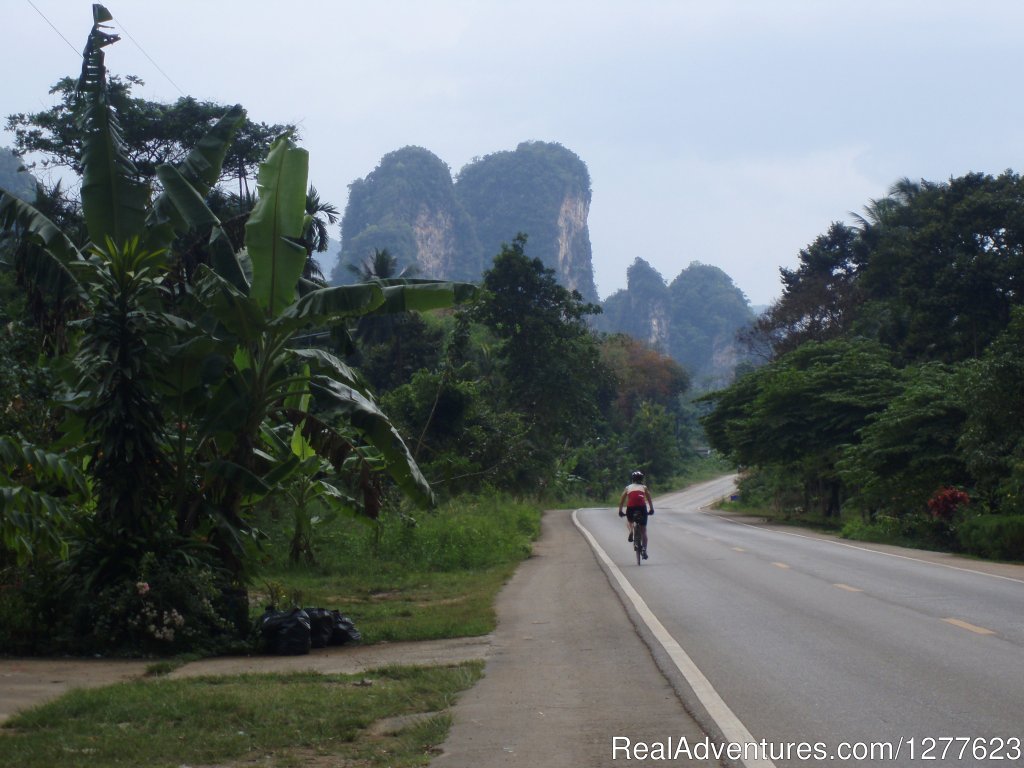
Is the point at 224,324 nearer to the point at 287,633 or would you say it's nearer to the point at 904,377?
the point at 287,633

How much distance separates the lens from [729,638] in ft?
34.2

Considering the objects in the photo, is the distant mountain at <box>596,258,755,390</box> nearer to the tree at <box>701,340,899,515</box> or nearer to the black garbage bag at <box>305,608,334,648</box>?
the tree at <box>701,340,899,515</box>

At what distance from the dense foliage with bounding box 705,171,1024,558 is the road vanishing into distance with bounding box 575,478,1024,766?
23.0 feet

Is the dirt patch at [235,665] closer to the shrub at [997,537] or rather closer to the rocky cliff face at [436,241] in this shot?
the shrub at [997,537]

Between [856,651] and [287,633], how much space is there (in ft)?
18.3

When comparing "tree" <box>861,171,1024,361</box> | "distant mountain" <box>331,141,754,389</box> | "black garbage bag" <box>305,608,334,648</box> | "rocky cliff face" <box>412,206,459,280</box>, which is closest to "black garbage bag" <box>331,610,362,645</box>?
"black garbage bag" <box>305,608,334,648</box>

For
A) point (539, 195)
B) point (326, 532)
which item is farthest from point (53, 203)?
point (539, 195)

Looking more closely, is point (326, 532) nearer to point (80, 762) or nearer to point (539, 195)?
point (80, 762)

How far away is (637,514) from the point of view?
63.6 feet

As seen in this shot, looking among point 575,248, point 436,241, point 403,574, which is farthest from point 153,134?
point 575,248

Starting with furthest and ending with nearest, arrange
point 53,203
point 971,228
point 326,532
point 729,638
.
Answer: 1. point 971,228
2. point 53,203
3. point 326,532
4. point 729,638

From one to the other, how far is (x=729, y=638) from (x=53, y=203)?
2354 centimetres

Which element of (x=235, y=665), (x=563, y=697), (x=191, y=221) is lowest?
(x=235, y=665)

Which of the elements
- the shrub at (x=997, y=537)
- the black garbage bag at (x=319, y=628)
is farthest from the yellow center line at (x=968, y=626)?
the shrub at (x=997, y=537)
